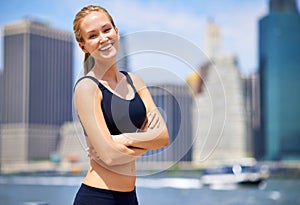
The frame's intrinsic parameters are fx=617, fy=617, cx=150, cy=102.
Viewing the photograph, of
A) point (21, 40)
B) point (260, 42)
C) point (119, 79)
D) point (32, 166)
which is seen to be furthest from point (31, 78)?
point (119, 79)

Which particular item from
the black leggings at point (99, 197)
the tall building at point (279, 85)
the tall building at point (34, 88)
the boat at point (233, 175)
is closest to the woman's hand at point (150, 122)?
the black leggings at point (99, 197)

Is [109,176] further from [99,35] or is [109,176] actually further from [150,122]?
[99,35]

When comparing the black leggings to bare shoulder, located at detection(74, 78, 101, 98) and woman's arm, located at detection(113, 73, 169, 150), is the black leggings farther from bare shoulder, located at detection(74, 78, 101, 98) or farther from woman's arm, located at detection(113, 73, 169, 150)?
bare shoulder, located at detection(74, 78, 101, 98)

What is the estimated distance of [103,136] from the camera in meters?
2.01

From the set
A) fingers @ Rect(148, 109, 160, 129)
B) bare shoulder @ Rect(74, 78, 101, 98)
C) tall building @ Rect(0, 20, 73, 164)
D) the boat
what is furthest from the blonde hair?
tall building @ Rect(0, 20, 73, 164)

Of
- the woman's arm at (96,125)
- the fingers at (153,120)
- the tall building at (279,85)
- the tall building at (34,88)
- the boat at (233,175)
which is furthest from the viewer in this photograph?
the tall building at (34,88)

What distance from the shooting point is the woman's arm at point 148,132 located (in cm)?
205

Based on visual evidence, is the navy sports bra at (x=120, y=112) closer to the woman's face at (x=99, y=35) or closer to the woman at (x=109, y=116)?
the woman at (x=109, y=116)

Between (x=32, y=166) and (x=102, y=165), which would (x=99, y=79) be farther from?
(x=32, y=166)

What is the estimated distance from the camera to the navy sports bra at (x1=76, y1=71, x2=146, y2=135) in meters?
2.05

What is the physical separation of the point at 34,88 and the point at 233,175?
7827cm

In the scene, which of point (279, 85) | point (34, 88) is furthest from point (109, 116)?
point (34, 88)

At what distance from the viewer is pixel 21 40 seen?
5207 inches

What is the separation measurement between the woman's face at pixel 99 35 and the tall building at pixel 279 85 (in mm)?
103899
